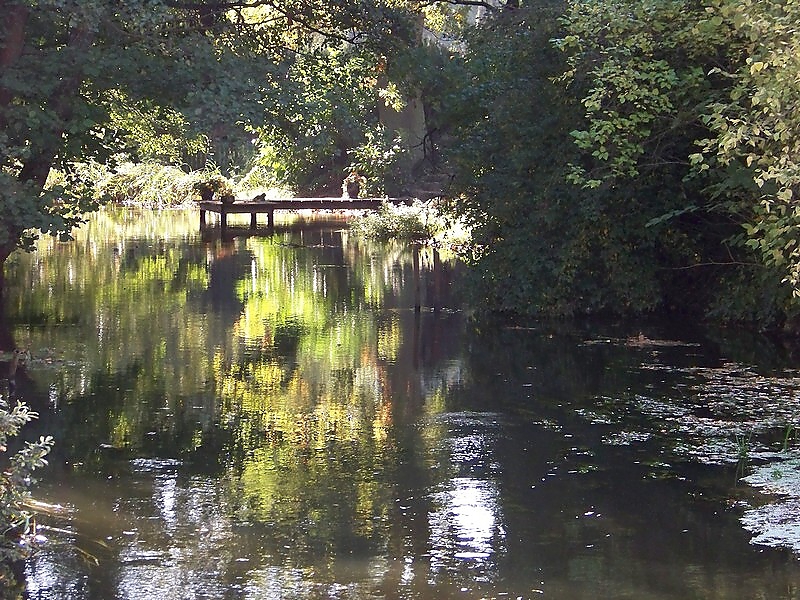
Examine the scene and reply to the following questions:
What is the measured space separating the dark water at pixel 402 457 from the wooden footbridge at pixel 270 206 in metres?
20.9

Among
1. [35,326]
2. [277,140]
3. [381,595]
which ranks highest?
[277,140]

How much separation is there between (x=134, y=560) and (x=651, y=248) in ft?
40.0

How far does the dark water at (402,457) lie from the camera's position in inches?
309

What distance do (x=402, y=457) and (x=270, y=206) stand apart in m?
31.7

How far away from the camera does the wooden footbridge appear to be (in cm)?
4138

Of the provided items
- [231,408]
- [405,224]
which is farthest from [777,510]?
[405,224]

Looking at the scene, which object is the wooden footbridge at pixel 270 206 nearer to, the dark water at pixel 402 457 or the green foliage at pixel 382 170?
the green foliage at pixel 382 170

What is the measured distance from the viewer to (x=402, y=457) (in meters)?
10.8

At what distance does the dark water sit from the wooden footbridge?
20911 millimetres

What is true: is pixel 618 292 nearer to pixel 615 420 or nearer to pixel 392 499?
pixel 615 420

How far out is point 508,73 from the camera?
1908cm

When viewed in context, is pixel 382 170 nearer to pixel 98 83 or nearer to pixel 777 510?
pixel 98 83

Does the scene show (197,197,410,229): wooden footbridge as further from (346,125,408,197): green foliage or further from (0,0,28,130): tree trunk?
(0,0,28,130): tree trunk

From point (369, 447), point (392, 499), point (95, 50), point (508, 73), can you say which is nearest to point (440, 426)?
point (369, 447)
